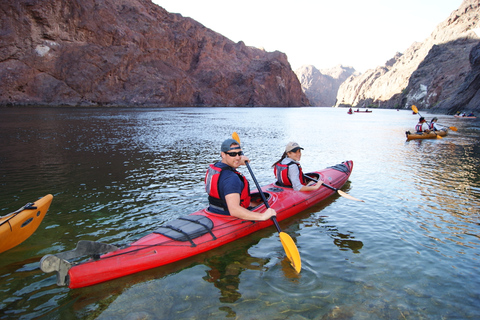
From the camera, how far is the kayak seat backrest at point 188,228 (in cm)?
459

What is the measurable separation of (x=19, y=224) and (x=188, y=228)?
2.68 m

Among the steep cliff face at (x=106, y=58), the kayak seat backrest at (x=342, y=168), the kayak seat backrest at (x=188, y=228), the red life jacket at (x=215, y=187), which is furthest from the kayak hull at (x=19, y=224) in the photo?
the steep cliff face at (x=106, y=58)

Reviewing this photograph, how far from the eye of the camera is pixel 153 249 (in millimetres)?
4312

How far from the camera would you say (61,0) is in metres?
57.4

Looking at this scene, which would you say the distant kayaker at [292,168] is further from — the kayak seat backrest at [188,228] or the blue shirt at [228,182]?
the kayak seat backrest at [188,228]

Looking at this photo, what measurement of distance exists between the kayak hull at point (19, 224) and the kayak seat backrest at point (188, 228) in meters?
2.13

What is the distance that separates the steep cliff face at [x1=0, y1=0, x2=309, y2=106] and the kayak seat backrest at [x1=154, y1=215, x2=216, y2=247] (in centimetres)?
5829

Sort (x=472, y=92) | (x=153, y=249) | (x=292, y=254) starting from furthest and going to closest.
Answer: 1. (x=472, y=92)
2. (x=292, y=254)
3. (x=153, y=249)

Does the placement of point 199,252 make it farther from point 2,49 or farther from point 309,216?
point 2,49

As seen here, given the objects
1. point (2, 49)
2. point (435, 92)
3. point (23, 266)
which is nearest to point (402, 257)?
point (23, 266)

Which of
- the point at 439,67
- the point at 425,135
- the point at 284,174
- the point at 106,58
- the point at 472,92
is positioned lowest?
the point at 284,174

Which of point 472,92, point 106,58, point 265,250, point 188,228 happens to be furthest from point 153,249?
point 106,58

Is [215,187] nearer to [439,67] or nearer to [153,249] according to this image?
[153,249]

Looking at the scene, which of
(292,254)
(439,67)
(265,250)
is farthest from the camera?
(439,67)
